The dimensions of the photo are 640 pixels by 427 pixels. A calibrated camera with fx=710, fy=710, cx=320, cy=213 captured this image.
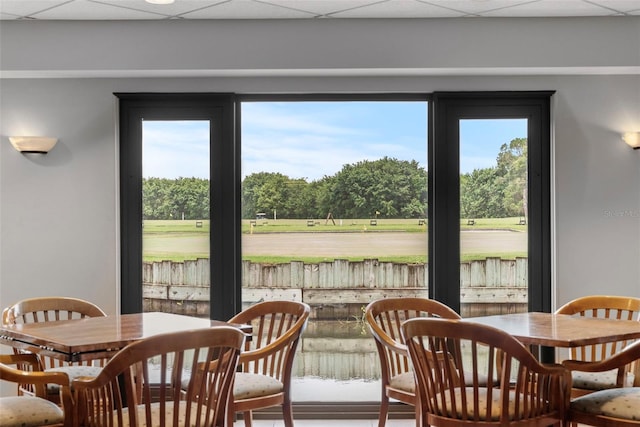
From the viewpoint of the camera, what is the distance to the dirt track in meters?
4.98

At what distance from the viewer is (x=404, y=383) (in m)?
3.66

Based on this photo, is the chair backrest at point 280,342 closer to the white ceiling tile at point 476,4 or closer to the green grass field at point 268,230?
the green grass field at point 268,230

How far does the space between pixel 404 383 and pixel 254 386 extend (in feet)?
2.54

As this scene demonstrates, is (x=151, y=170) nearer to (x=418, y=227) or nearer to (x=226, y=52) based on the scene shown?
(x=226, y=52)

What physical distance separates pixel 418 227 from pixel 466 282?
51 centimetres

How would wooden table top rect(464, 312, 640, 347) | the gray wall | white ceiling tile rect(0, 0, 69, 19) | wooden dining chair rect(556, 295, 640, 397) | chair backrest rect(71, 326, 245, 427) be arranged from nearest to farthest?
chair backrest rect(71, 326, 245, 427) → wooden table top rect(464, 312, 640, 347) → wooden dining chair rect(556, 295, 640, 397) → white ceiling tile rect(0, 0, 69, 19) → the gray wall

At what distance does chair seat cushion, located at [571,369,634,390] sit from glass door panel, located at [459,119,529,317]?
1305 mm

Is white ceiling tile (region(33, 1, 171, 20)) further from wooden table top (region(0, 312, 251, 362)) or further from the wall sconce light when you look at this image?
the wall sconce light

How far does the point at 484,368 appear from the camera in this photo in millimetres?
4852

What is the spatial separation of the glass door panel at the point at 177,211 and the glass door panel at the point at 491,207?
5.96 feet

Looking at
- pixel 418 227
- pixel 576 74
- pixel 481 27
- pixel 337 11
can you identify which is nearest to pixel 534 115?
pixel 576 74

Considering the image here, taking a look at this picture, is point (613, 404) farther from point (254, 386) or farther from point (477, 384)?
point (254, 386)

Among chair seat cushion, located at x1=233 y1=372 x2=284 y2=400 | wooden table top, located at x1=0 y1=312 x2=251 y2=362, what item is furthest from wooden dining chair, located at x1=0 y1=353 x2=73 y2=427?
chair seat cushion, located at x1=233 y1=372 x2=284 y2=400

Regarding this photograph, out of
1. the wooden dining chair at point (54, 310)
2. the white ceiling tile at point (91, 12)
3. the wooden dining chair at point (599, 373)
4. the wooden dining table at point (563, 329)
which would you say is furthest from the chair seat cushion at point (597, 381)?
the white ceiling tile at point (91, 12)
